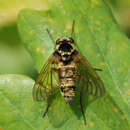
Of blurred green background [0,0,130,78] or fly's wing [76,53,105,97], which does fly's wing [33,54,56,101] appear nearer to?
fly's wing [76,53,105,97]

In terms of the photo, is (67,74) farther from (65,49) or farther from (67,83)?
(65,49)

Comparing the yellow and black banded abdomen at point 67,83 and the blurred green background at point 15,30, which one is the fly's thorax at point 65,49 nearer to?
the yellow and black banded abdomen at point 67,83

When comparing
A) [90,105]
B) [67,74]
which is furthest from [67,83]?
[90,105]

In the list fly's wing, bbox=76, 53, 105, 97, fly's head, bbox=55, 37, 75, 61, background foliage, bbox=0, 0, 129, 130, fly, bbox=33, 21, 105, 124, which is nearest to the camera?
background foliage, bbox=0, 0, 129, 130

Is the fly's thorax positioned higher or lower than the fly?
higher

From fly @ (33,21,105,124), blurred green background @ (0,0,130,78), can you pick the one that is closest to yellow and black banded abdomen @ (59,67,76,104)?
fly @ (33,21,105,124)

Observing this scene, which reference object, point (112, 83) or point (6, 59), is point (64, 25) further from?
point (6, 59)

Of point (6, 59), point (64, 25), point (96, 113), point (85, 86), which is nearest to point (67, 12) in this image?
point (64, 25)

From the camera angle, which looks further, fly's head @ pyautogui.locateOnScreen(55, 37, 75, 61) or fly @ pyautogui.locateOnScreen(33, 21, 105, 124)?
fly's head @ pyautogui.locateOnScreen(55, 37, 75, 61)
